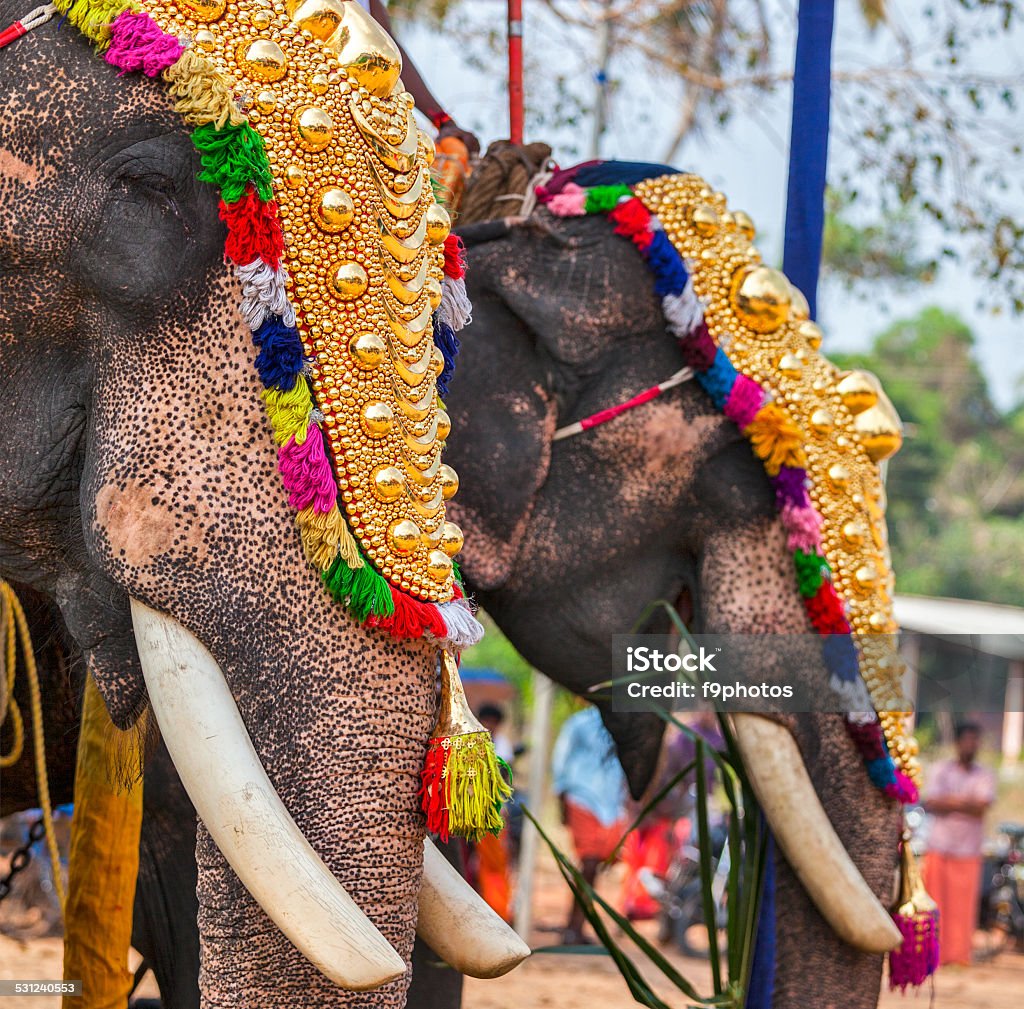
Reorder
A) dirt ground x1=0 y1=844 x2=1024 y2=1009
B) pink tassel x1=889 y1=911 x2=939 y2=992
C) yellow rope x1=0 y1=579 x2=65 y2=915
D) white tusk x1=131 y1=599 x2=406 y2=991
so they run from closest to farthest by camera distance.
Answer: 1. white tusk x1=131 y1=599 x2=406 y2=991
2. yellow rope x1=0 y1=579 x2=65 y2=915
3. pink tassel x1=889 y1=911 x2=939 y2=992
4. dirt ground x1=0 y1=844 x2=1024 y2=1009

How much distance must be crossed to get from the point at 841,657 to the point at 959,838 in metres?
6.92

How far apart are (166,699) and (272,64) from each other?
711mm

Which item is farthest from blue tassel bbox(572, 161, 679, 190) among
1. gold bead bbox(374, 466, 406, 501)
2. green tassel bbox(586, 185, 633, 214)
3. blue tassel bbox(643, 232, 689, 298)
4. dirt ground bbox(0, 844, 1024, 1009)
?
dirt ground bbox(0, 844, 1024, 1009)

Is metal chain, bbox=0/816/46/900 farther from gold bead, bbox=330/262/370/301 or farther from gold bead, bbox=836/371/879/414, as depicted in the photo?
gold bead, bbox=836/371/879/414

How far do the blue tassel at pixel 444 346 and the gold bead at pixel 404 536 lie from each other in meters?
0.24

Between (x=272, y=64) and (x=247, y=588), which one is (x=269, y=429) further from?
(x=272, y=64)

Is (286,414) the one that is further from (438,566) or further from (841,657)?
(841,657)

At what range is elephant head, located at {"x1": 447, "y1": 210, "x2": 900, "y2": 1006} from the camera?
9.09 feet

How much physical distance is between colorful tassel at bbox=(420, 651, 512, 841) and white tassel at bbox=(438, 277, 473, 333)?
18.1 inches

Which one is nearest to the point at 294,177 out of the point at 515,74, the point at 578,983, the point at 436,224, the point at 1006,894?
the point at 436,224

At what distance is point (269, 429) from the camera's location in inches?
64.2

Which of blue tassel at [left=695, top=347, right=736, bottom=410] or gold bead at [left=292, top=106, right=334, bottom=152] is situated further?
blue tassel at [left=695, top=347, right=736, bottom=410]

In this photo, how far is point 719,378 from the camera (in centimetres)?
284

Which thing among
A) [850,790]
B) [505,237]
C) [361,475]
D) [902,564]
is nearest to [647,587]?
[850,790]
